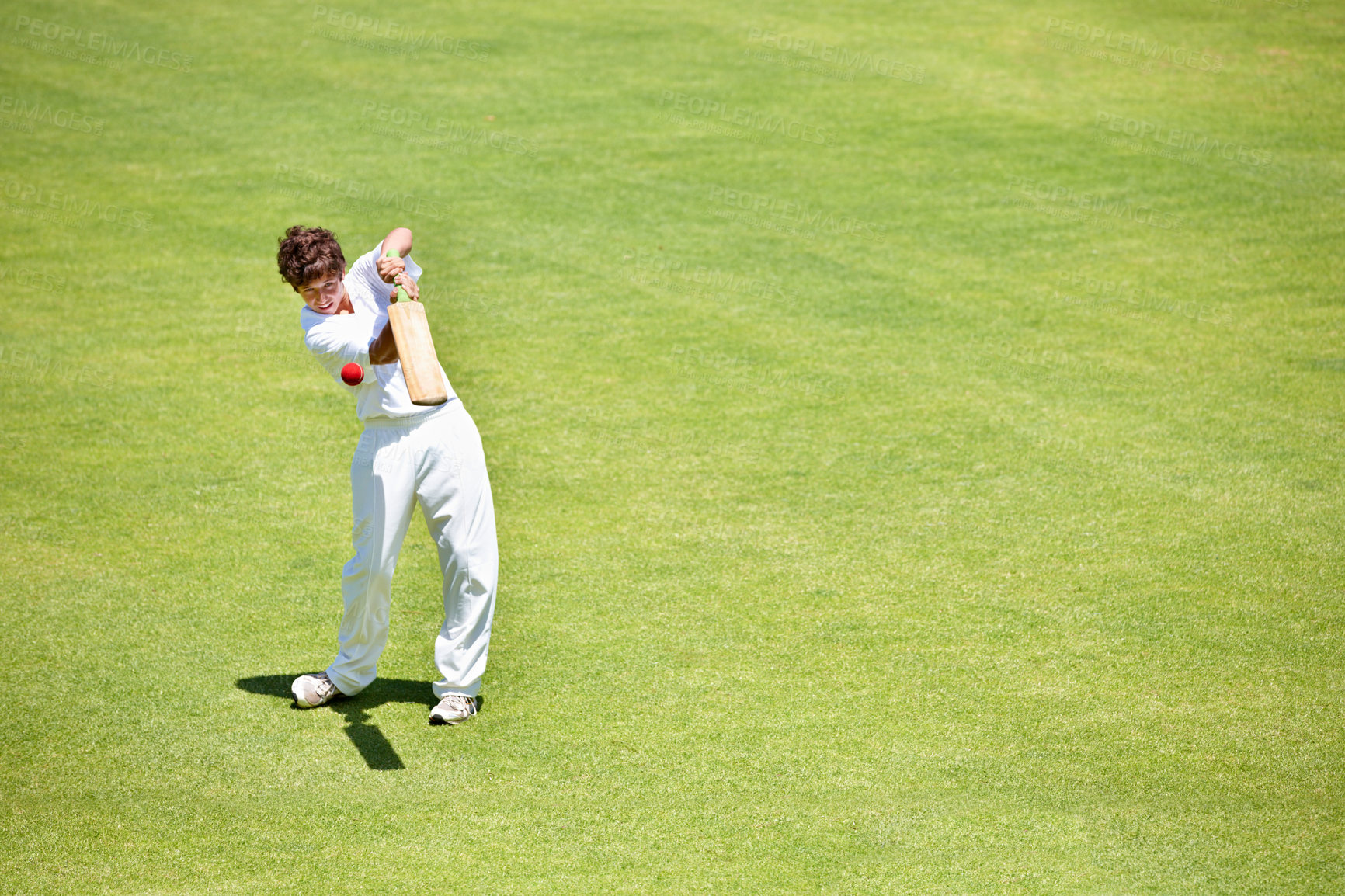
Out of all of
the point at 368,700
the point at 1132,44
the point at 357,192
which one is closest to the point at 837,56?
the point at 1132,44

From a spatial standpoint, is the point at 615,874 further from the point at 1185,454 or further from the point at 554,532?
the point at 1185,454

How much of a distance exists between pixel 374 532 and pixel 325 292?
3.82ft

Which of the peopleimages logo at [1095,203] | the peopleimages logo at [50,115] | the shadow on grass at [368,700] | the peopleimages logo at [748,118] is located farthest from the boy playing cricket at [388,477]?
the peopleimages logo at [50,115]

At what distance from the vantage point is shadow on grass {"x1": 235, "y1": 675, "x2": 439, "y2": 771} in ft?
18.9

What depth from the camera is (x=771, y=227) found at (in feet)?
41.9

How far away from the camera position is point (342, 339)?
533 cm

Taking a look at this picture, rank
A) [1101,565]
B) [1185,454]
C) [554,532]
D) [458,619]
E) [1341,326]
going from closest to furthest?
[458,619]
[1101,565]
[554,532]
[1185,454]
[1341,326]

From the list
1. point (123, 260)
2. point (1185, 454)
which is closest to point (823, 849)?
point (1185, 454)

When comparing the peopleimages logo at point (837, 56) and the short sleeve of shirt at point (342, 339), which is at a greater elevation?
the peopleimages logo at point (837, 56)

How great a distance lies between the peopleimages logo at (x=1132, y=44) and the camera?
16203mm

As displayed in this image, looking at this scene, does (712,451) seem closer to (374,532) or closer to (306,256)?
(374,532)

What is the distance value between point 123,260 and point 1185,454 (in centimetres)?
1005

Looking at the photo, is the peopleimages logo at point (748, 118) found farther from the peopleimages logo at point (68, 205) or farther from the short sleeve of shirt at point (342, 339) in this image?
the short sleeve of shirt at point (342, 339)

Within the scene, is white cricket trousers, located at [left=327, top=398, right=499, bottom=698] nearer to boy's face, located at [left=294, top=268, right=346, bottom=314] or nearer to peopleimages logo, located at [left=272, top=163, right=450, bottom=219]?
boy's face, located at [left=294, top=268, right=346, bottom=314]
